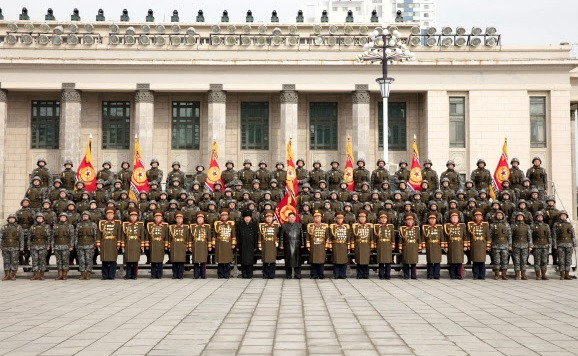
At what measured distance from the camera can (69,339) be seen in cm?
891

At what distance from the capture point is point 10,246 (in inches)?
696

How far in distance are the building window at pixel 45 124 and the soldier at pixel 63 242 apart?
25937 millimetres

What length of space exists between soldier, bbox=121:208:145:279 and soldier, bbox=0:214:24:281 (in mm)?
2542

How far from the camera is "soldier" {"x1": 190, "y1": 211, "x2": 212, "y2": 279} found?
59.3ft

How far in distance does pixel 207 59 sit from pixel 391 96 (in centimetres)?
1112

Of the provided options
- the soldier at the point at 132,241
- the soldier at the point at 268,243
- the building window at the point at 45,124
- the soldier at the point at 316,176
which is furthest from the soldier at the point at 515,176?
the building window at the point at 45,124

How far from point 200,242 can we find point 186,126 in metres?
25.9

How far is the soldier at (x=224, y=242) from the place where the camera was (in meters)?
18.1

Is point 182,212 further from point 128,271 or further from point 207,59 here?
point 207,59

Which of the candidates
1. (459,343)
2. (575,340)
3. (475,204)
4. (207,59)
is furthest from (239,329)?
(207,59)

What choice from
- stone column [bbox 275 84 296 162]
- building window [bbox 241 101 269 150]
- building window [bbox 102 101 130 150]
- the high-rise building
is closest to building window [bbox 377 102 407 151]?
stone column [bbox 275 84 296 162]

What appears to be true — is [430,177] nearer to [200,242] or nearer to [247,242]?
[247,242]

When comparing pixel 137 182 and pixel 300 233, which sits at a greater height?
pixel 137 182

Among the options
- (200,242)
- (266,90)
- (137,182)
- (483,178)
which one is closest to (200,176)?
(137,182)
